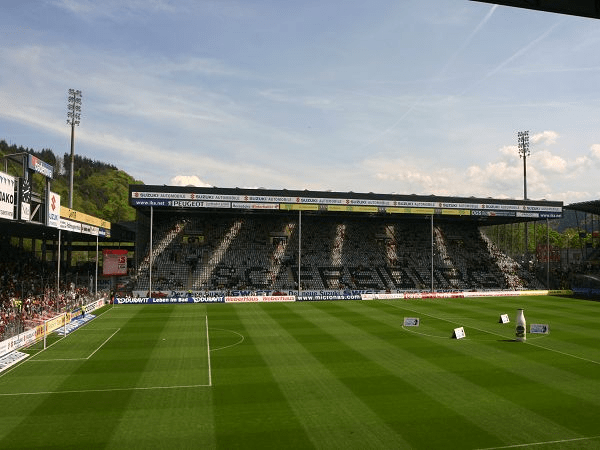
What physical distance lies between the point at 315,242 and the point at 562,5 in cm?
5735

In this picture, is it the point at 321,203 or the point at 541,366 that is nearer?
the point at 541,366

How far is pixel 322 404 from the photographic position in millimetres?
15672

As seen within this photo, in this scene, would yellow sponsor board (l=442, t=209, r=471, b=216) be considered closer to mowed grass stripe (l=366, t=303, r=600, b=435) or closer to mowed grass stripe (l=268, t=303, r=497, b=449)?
mowed grass stripe (l=268, t=303, r=497, b=449)

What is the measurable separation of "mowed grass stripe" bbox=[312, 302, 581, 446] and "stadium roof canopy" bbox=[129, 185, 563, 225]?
90.5 ft

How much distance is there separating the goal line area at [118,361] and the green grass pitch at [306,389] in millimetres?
83

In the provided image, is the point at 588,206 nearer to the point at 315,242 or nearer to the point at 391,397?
the point at 315,242

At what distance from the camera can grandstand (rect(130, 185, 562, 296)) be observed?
54312mm

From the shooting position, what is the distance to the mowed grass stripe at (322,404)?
505 inches

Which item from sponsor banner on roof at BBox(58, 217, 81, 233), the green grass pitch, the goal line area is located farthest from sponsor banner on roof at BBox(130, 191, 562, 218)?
the green grass pitch

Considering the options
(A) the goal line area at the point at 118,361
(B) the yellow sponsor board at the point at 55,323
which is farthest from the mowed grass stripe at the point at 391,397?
(B) the yellow sponsor board at the point at 55,323

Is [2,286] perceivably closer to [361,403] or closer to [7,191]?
[7,191]

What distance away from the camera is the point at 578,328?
102 feet

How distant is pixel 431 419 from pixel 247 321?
21.5 metres

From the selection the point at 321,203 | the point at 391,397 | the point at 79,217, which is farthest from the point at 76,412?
the point at 321,203
